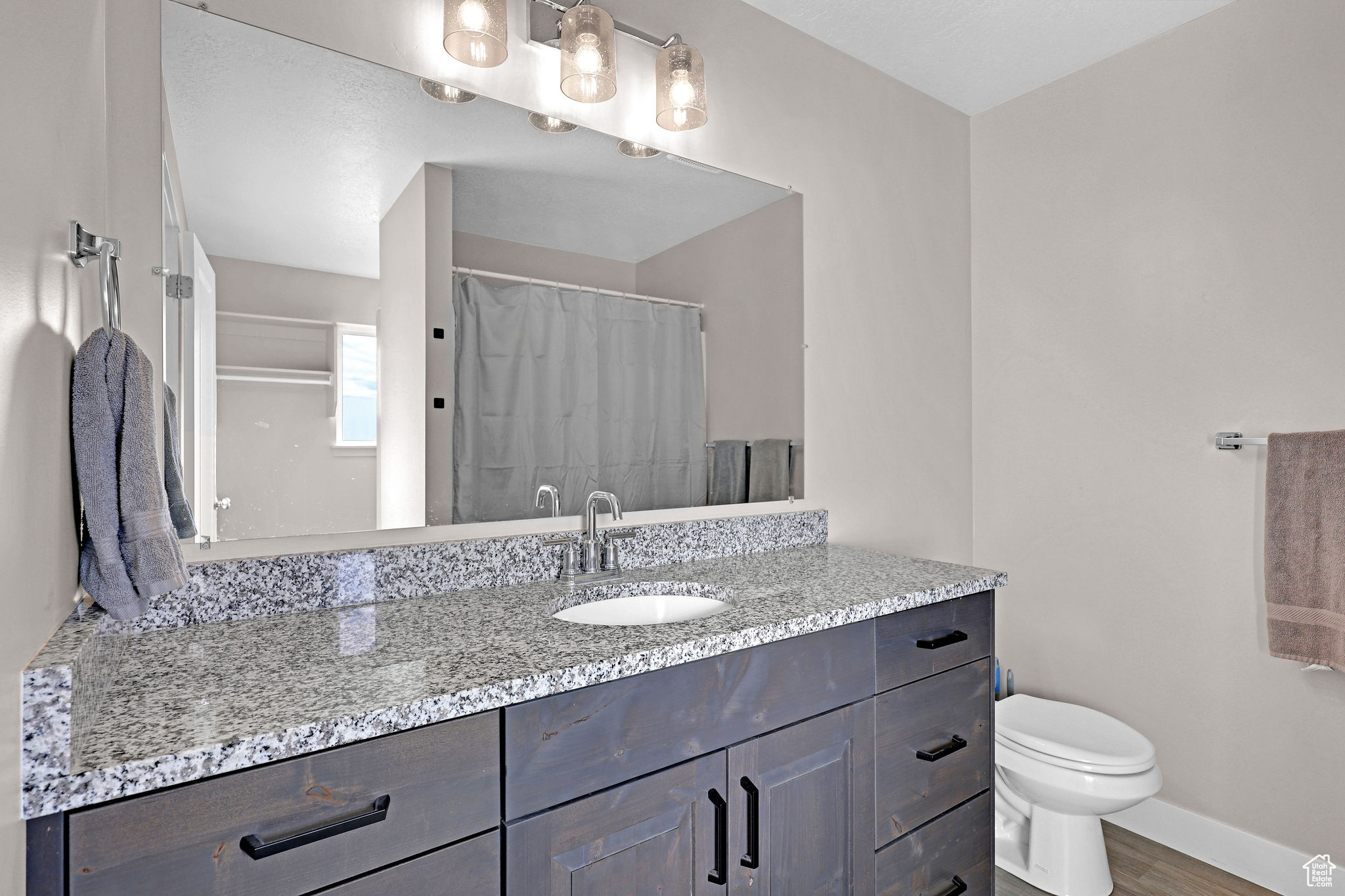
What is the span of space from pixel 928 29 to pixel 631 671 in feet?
6.77

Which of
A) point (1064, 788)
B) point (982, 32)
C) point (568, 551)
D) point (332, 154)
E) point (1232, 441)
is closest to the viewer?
point (332, 154)

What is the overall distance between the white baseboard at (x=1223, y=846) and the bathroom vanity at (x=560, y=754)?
0.94 metres

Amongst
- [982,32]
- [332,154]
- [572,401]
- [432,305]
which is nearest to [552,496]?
[572,401]

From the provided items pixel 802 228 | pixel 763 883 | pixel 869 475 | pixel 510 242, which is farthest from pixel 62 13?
pixel 869 475

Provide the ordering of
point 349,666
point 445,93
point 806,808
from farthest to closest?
point 445,93
point 806,808
point 349,666

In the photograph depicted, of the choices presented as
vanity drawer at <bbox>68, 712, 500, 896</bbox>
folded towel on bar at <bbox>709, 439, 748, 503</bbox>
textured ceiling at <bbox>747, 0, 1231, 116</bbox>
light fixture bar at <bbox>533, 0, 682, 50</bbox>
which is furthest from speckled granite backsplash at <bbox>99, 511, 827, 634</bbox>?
textured ceiling at <bbox>747, 0, 1231, 116</bbox>

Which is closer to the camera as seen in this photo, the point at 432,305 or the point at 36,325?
the point at 36,325

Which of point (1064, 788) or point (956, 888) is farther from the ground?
point (1064, 788)

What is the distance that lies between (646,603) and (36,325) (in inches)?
42.1

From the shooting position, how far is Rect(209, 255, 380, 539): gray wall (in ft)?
3.95

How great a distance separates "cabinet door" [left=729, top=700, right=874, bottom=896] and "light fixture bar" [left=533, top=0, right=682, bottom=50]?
155 cm

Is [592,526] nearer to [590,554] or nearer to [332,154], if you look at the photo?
[590,554]

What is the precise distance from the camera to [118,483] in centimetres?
83

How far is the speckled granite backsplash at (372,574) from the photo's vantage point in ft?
3.70
